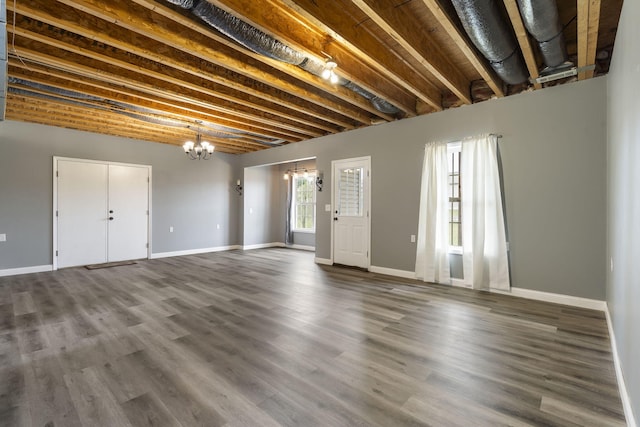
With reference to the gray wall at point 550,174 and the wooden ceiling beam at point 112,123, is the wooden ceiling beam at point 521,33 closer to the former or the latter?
the gray wall at point 550,174

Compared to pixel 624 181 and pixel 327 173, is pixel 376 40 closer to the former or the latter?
pixel 624 181

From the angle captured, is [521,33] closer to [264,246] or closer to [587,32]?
[587,32]

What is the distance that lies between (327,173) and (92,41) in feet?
13.9

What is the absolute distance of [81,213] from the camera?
603 cm

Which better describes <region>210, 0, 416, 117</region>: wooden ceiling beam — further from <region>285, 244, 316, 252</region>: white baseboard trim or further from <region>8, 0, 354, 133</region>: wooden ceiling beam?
<region>285, 244, 316, 252</region>: white baseboard trim

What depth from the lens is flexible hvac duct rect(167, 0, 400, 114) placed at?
93.0 inches

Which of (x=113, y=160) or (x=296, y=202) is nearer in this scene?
(x=113, y=160)

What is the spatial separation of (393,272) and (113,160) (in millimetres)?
6227

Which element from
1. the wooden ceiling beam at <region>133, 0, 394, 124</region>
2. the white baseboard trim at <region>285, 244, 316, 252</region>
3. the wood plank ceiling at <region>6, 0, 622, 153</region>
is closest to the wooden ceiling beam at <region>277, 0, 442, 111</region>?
the wood plank ceiling at <region>6, 0, 622, 153</region>

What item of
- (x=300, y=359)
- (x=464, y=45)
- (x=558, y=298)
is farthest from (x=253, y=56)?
(x=558, y=298)

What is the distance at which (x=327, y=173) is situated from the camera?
6.36 m

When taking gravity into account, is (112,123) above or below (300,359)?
above

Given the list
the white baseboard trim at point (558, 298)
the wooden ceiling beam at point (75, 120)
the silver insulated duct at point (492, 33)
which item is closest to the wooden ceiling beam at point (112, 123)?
the wooden ceiling beam at point (75, 120)

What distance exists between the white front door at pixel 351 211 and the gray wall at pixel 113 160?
372cm
